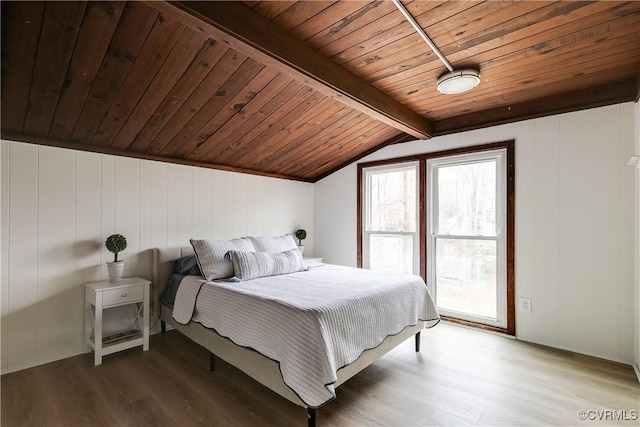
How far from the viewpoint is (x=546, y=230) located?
2967 millimetres

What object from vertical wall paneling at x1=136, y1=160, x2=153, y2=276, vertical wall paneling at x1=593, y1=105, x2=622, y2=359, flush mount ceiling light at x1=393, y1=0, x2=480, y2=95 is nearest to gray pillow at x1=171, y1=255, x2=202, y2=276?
vertical wall paneling at x1=136, y1=160, x2=153, y2=276

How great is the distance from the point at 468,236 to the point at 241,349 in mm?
2726

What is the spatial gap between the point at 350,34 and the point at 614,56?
77.1 inches

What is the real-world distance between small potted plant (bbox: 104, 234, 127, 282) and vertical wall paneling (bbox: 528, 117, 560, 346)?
401cm

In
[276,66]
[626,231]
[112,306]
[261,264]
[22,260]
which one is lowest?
[112,306]

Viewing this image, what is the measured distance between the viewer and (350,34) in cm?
198

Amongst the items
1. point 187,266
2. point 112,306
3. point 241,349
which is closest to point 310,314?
point 241,349

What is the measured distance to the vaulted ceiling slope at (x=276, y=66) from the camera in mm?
1711

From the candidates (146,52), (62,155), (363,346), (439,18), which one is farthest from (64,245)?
(439,18)

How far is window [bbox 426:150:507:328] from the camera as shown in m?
3.27

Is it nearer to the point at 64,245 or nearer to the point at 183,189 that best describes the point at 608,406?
the point at 183,189

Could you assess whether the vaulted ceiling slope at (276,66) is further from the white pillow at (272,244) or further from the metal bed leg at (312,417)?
the metal bed leg at (312,417)

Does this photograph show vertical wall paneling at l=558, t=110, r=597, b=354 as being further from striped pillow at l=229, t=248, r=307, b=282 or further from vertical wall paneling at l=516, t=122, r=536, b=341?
striped pillow at l=229, t=248, r=307, b=282

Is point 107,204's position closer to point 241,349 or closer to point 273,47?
point 241,349
